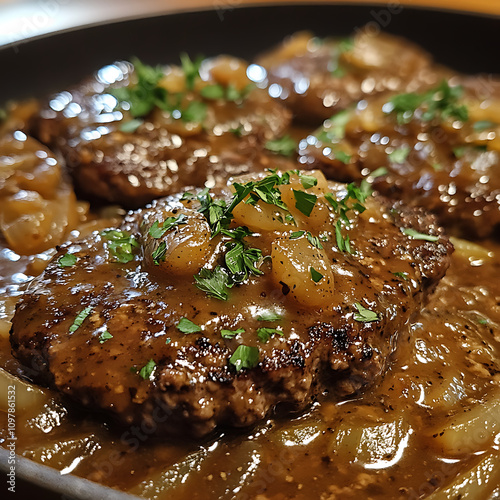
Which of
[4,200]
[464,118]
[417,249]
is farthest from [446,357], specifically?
[4,200]

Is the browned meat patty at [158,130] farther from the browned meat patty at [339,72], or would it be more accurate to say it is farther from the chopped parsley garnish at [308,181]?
the chopped parsley garnish at [308,181]

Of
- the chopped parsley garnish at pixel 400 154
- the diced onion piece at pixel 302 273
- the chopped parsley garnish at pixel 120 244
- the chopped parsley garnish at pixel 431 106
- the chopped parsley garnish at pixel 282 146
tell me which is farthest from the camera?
the chopped parsley garnish at pixel 282 146

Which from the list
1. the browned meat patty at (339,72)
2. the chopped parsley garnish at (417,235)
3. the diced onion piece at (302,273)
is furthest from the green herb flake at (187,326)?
the browned meat patty at (339,72)

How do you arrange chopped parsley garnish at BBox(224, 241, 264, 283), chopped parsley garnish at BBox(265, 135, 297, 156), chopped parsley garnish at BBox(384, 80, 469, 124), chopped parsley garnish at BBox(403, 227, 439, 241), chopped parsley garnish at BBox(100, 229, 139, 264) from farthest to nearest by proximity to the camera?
chopped parsley garnish at BBox(265, 135, 297, 156) → chopped parsley garnish at BBox(384, 80, 469, 124) → chopped parsley garnish at BBox(403, 227, 439, 241) → chopped parsley garnish at BBox(100, 229, 139, 264) → chopped parsley garnish at BBox(224, 241, 264, 283)

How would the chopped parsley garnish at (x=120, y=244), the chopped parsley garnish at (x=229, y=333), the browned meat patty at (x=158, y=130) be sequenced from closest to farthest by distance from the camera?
the chopped parsley garnish at (x=229, y=333)
the chopped parsley garnish at (x=120, y=244)
the browned meat patty at (x=158, y=130)

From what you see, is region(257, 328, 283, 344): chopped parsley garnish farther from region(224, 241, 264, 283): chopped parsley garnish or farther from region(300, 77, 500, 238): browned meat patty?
region(300, 77, 500, 238): browned meat patty

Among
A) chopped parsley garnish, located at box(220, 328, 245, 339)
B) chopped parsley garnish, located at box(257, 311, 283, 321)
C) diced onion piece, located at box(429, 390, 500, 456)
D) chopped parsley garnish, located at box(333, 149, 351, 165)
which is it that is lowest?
diced onion piece, located at box(429, 390, 500, 456)

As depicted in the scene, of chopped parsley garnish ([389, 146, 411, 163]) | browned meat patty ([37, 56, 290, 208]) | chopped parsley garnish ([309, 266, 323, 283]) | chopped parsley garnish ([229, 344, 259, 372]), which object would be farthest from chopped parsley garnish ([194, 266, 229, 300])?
chopped parsley garnish ([389, 146, 411, 163])
